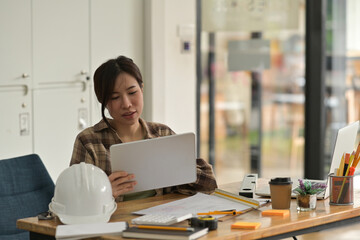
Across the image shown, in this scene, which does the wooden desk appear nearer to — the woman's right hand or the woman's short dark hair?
the woman's right hand

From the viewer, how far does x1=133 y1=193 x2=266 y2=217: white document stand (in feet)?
8.94

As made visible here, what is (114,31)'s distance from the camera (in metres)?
4.91

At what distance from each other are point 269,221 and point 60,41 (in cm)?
233

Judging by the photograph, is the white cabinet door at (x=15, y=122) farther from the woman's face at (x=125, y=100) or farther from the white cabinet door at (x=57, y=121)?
the woman's face at (x=125, y=100)

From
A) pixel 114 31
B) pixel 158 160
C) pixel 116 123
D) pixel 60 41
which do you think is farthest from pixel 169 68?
pixel 158 160

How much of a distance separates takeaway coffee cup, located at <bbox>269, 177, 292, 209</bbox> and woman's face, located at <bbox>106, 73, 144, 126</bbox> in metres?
0.73

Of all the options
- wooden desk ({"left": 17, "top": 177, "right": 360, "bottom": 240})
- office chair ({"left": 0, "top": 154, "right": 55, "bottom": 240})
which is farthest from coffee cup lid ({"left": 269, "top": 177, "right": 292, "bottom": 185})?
office chair ({"left": 0, "top": 154, "right": 55, "bottom": 240})

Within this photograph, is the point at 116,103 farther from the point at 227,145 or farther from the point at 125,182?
the point at 227,145

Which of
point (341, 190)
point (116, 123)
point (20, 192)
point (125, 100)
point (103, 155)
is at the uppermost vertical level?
point (125, 100)

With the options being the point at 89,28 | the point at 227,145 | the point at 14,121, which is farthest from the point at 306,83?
the point at 14,121

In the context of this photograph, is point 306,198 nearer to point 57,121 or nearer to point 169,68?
point 57,121

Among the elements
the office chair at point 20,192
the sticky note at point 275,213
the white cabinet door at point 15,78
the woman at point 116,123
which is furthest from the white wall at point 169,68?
the sticky note at point 275,213

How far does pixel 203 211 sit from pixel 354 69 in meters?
2.82

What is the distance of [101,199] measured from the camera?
259 centimetres
